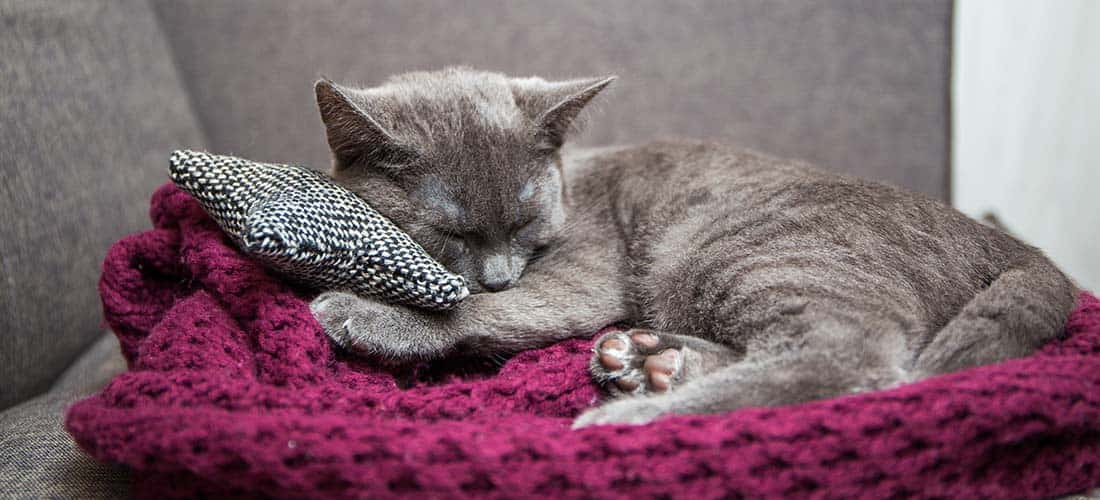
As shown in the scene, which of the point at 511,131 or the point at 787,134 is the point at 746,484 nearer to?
the point at 511,131

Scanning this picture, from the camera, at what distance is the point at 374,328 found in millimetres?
1225

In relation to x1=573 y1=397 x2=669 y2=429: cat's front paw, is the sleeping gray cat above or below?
above

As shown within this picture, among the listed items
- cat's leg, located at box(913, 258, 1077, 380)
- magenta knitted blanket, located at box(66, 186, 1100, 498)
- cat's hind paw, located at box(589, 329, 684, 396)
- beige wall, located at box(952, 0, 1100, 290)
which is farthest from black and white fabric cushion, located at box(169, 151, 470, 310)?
beige wall, located at box(952, 0, 1100, 290)

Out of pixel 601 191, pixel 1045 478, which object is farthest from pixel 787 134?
pixel 1045 478

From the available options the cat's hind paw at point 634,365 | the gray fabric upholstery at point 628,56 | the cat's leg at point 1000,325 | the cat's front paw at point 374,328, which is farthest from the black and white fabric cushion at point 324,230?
the gray fabric upholstery at point 628,56

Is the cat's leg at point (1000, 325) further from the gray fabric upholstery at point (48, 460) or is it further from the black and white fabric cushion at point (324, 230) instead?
the gray fabric upholstery at point (48, 460)

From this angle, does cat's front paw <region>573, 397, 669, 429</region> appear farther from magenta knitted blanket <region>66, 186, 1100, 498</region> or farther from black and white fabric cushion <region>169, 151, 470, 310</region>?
black and white fabric cushion <region>169, 151, 470, 310</region>

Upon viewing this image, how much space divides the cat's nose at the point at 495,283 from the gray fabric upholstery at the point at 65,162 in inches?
35.6

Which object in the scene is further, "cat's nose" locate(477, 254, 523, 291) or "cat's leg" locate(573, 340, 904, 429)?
"cat's nose" locate(477, 254, 523, 291)

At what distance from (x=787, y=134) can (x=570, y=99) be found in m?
1.14

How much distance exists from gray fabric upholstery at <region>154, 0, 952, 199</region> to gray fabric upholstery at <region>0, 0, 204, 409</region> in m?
0.27

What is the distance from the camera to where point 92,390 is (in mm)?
1477

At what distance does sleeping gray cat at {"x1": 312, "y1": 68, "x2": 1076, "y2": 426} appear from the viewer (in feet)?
3.57

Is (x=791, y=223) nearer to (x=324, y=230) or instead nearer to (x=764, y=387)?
(x=764, y=387)
